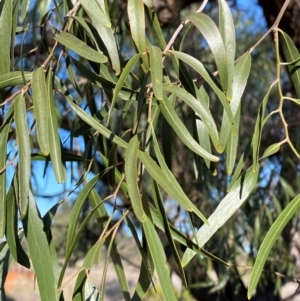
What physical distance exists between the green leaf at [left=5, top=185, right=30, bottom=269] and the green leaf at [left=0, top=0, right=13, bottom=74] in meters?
0.15

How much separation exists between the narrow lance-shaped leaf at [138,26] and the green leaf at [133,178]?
11cm

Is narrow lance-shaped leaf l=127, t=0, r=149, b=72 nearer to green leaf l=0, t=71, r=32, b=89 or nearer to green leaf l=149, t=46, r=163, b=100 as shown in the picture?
green leaf l=149, t=46, r=163, b=100

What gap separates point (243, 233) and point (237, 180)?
4.98ft

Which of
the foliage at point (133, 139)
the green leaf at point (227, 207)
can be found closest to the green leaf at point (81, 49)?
the foliage at point (133, 139)

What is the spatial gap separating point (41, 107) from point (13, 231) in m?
0.16


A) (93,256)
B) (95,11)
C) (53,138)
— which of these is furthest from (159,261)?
(95,11)

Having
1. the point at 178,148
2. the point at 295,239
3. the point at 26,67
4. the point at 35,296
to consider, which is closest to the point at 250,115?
the point at 178,148

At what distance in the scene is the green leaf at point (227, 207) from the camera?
2.76 ft

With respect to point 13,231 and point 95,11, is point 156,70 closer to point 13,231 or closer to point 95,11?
point 95,11

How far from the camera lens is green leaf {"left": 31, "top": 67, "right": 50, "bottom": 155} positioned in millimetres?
703

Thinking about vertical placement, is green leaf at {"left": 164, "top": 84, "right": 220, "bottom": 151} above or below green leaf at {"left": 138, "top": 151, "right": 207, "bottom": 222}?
above

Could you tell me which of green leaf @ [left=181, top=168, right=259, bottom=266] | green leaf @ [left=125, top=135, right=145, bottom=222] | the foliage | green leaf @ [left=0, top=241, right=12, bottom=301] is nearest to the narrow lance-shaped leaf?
the foliage

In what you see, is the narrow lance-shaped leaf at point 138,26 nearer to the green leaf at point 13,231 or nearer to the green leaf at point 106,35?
the green leaf at point 106,35

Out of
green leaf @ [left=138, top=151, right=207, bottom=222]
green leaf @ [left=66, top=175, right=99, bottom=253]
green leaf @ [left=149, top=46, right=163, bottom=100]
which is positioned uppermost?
green leaf @ [left=149, top=46, right=163, bottom=100]
